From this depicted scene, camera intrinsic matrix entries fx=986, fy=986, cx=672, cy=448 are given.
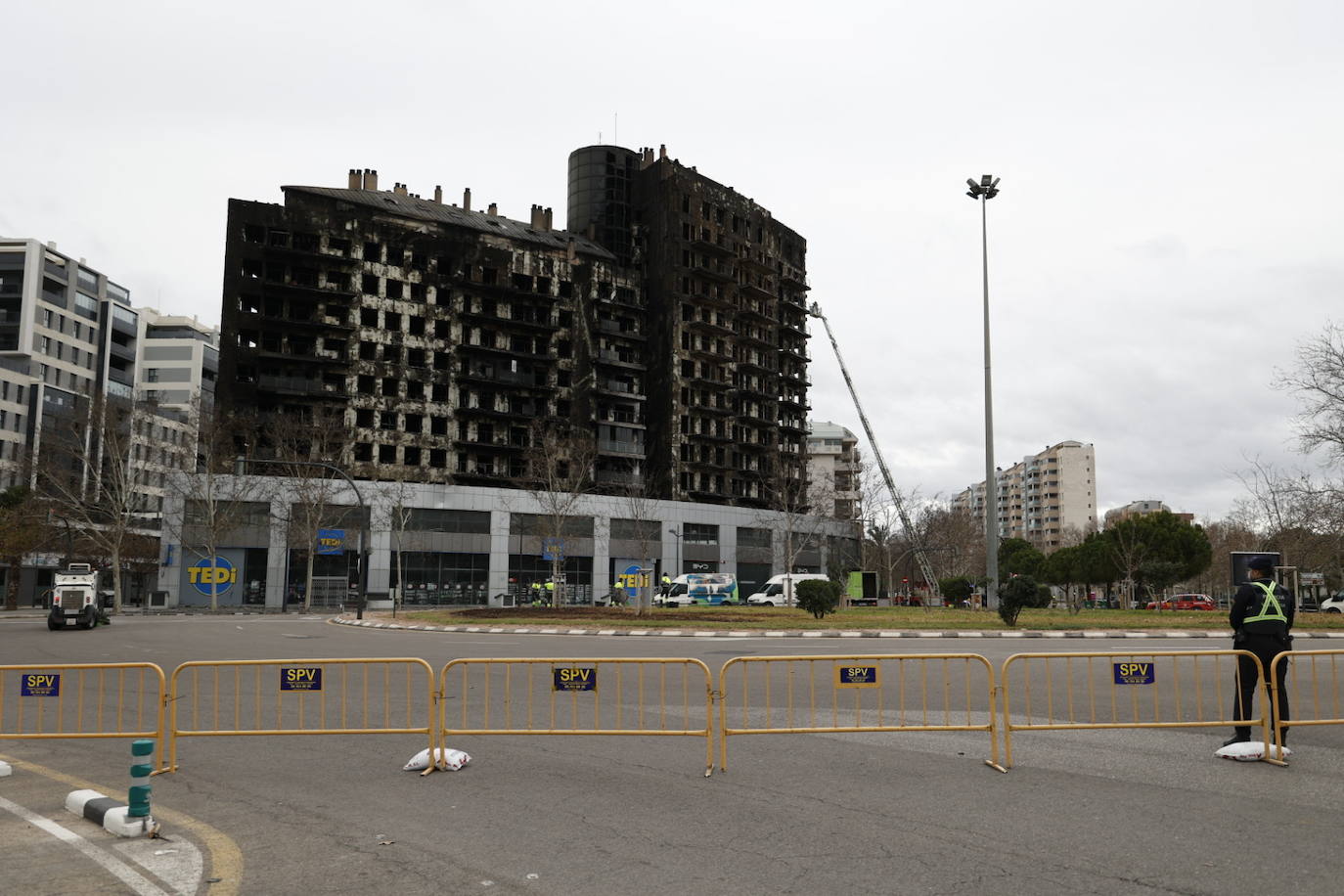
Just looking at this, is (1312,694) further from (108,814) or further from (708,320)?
(708,320)

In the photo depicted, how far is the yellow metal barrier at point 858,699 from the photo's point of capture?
859 cm

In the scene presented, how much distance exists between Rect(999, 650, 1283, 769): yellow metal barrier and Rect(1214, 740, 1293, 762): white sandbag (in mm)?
52

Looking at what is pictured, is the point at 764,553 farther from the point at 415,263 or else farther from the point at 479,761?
the point at 479,761

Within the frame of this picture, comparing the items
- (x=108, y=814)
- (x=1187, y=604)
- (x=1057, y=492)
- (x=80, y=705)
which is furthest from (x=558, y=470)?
(x=1057, y=492)

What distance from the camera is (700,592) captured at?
51.1 m

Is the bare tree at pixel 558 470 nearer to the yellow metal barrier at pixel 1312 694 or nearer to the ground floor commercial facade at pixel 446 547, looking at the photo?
the ground floor commercial facade at pixel 446 547

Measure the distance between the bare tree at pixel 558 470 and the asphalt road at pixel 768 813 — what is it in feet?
152

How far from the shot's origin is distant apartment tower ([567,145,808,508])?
263 feet

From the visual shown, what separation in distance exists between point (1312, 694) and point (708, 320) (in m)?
73.1

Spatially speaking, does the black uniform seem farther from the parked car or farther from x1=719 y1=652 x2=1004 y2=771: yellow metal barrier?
the parked car

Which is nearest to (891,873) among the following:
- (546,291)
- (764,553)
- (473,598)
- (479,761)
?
(479,761)

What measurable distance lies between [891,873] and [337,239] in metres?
72.1

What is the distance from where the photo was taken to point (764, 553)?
75.4 metres

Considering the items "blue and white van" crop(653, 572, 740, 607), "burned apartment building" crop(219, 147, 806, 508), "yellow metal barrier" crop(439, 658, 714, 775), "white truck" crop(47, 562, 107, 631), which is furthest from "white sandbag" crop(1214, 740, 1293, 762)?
"burned apartment building" crop(219, 147, 806, 508)
